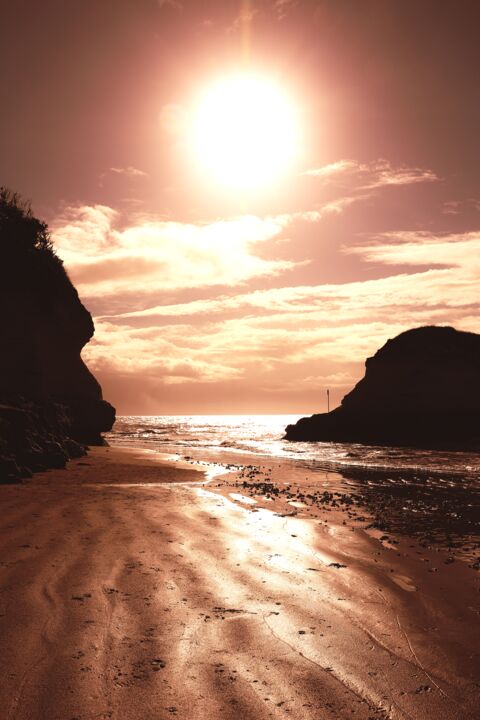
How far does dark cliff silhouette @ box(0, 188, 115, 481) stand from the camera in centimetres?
2005

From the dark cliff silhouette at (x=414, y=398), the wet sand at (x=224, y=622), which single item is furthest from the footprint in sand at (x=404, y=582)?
the dark cliff silhouette at (x=414, y=398)

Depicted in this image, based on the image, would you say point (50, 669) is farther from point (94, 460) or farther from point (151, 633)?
point (94, 460)

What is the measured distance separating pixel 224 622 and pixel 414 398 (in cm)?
5911

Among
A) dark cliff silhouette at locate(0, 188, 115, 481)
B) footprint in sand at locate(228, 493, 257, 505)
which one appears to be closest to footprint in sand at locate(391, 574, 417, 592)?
footprint in sand at locate(228, 493, 257, 505)

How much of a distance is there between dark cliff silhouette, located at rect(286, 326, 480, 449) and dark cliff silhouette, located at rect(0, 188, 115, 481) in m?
36.9

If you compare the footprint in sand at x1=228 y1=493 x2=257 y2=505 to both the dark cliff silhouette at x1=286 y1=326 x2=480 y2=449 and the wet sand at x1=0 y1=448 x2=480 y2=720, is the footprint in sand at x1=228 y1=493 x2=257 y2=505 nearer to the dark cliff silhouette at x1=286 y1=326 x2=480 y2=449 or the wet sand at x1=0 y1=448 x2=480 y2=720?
the wet sand at x1=0 y1=448 x2=480 y2=720

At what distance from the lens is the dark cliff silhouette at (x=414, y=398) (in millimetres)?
55719

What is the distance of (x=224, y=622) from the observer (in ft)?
15.9

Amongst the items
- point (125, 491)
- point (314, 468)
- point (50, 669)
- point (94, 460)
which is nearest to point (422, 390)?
point (314, 468)

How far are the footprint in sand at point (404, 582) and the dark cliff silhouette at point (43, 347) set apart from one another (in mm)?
13136

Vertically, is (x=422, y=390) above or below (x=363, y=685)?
above

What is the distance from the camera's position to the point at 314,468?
2497 cm

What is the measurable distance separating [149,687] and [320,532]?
21.2 feet

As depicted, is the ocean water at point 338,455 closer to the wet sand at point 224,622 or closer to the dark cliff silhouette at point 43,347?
the dark cliff silhouette at point 43,347
